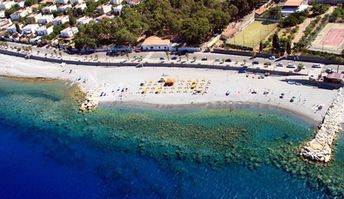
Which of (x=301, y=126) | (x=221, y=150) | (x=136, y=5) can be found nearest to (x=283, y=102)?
(x=301, y=126)

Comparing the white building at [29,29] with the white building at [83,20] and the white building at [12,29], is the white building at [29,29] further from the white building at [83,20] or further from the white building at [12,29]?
the white building at [83,20]

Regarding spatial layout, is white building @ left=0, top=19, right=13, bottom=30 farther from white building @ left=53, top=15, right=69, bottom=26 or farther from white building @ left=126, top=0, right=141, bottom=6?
white building @ left=126, top=0, right=141, bottom=6

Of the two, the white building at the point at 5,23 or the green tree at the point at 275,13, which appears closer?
the green tree at the point at 275,13

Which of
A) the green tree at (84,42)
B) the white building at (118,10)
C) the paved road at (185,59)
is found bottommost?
the paved road at (185,59)

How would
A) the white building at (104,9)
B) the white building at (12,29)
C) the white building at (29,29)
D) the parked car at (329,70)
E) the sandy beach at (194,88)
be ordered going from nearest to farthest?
the sandy beach at (194,88)
the parked car at (329,70)
the white building at (29,29)
the white building at (12,29)
the white building at (104,9)

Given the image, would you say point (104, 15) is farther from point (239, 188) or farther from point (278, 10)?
point (239, 188)

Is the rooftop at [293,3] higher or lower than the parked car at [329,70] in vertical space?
higher

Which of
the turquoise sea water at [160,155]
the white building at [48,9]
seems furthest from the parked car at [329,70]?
the white building at [48,9]

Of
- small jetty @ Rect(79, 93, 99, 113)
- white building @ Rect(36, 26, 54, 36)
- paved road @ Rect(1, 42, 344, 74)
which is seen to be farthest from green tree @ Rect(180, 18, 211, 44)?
white building @ Rect(36, 26, 54, 36)
